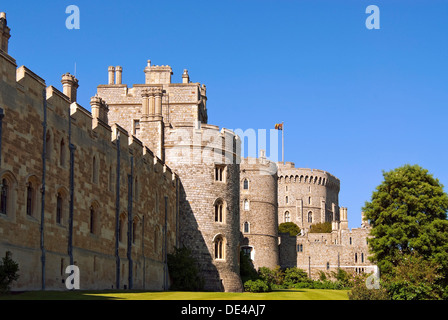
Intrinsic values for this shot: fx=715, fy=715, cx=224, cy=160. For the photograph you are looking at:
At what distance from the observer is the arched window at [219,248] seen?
4838 centimetres

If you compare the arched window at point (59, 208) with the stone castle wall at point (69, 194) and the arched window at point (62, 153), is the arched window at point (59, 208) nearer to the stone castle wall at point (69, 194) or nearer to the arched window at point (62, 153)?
the stone castle wall at point (69, 194)

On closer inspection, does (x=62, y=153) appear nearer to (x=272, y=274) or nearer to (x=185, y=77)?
(x=185, y=77)

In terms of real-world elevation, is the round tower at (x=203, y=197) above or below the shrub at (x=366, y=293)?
above

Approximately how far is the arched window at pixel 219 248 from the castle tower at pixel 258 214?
97.7ft

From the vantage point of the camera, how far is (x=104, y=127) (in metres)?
35.3

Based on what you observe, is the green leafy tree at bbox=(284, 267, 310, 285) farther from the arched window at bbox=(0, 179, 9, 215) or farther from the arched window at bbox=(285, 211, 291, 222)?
the arched window at bbox=(0, 179, 9, 215)

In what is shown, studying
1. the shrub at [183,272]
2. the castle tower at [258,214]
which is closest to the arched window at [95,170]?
the shrub at [183,272]

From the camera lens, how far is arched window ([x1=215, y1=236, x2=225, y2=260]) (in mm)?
48375

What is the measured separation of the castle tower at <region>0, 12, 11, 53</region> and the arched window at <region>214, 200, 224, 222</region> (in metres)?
17.9

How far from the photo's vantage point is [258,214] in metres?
79.2

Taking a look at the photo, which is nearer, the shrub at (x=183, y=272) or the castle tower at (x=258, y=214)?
the shrub at (x=183, y=272)
